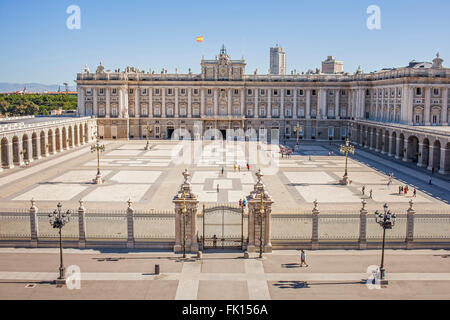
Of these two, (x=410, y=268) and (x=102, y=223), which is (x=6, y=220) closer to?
(x=102, y=223)

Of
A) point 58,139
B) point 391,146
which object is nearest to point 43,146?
point 58,139

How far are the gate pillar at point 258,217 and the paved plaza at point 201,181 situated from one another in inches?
378

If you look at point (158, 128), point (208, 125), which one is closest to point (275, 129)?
point (208, 125)

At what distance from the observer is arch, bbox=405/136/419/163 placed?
64312 mm

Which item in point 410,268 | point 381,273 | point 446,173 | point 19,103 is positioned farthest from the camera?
point 19,103

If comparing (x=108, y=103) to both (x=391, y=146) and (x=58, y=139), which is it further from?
(x=391, y=146)

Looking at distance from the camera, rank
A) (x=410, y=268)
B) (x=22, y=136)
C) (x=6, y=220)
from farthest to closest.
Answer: (x=22, y=136) → (x=6, y=220) → (x=410, y=268)

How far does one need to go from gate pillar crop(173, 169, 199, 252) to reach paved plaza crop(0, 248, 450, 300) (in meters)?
1.13

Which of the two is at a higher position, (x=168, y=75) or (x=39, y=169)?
(x=168, y=75)

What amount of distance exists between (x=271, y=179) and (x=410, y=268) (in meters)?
27.4

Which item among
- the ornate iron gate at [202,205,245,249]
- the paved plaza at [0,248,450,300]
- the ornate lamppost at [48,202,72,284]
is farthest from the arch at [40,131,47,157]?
the ornate lamppost at [48,202,72,284]

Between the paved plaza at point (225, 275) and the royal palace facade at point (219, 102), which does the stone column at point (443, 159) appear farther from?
the royal palace facade at point (219, 102)

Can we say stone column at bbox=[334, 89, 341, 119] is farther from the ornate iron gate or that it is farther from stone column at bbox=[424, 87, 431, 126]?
the ornate iron gate
